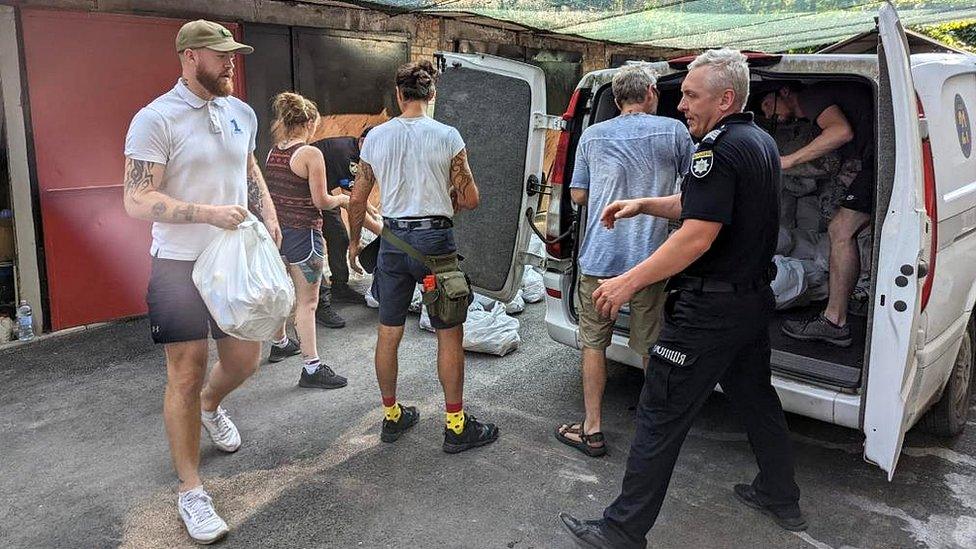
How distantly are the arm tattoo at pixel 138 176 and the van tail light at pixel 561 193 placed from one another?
2.04m

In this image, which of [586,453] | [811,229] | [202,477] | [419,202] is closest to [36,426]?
[202,477]

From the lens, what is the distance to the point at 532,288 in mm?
6203

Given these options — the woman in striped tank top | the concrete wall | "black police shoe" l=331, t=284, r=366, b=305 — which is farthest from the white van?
the concrete wall

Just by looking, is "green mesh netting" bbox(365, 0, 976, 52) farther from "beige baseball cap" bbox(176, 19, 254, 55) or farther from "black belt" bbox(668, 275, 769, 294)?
"black belt" bbox(668, 275, 769, 294)

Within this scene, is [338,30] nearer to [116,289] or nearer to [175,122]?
[116,289]

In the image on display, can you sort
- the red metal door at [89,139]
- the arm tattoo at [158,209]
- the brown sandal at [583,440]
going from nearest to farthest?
the arm tattoo at [158,209] < the brown sandal at [583,440] < the red metal door at [89,139]

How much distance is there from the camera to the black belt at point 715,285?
98.3 inches

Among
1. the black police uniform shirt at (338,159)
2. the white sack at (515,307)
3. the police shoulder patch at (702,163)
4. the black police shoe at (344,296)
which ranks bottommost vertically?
the black police shoe at (344,296)

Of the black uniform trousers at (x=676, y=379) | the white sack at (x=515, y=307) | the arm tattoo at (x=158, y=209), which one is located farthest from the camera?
the white sack at (x=515, y=307)

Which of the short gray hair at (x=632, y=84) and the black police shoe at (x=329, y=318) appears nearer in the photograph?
the short gray hair at (x=632, y=84)

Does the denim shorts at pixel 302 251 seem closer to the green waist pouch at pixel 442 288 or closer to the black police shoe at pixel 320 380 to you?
the black police shoe at pixel 320 380

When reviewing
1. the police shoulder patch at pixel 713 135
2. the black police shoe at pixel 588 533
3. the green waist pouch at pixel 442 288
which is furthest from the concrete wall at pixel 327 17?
the black police shoe at pixel 588 533

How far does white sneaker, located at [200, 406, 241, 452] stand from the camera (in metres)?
3.49

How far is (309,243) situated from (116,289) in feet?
6.83
